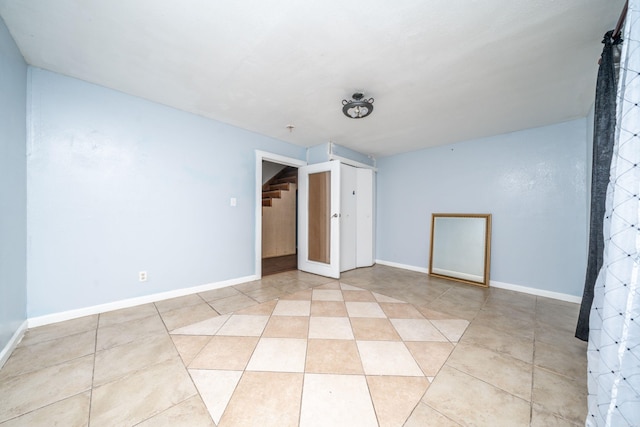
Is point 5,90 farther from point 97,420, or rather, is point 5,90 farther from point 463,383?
point 463,383

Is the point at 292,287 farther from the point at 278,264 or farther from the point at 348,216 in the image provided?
the point at 348,216

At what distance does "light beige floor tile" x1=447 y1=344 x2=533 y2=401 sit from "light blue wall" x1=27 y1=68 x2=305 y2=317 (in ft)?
8.82

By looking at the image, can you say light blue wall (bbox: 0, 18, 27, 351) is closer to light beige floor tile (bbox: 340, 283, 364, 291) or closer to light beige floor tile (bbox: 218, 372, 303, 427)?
light beige floor tile (bbox: 218, 372, 303, 427)

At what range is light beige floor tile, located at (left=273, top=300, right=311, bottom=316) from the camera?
7.34ft

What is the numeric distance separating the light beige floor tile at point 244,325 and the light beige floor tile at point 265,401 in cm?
50

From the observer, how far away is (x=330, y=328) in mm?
1955

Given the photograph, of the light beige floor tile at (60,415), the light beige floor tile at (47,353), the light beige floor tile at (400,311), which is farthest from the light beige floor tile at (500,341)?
the light beige floor tile at (47,353)

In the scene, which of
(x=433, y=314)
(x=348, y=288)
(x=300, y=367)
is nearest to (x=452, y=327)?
(x=433, y=314)

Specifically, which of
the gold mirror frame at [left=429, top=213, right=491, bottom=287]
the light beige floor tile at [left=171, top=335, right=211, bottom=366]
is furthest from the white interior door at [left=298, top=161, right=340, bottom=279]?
the light beige floor tile at [left=171, top=335, right=211, bottom=366]

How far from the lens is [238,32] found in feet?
4.91

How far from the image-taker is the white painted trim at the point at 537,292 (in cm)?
270

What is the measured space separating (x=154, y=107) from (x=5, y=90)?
104 cm

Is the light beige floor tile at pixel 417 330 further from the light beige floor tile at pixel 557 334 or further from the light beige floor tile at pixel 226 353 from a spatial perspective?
the light beige floor tile at pixel 226 353

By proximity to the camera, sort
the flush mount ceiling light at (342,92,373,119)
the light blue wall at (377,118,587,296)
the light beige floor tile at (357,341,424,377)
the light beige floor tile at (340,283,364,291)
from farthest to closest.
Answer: the light beige floor tile at (340,283,364,291), the light blue wall at (377,118,587,296), the flush mount ceiling light at (342,92,373,119), the light beige floor tile at (357,341,424,377)
